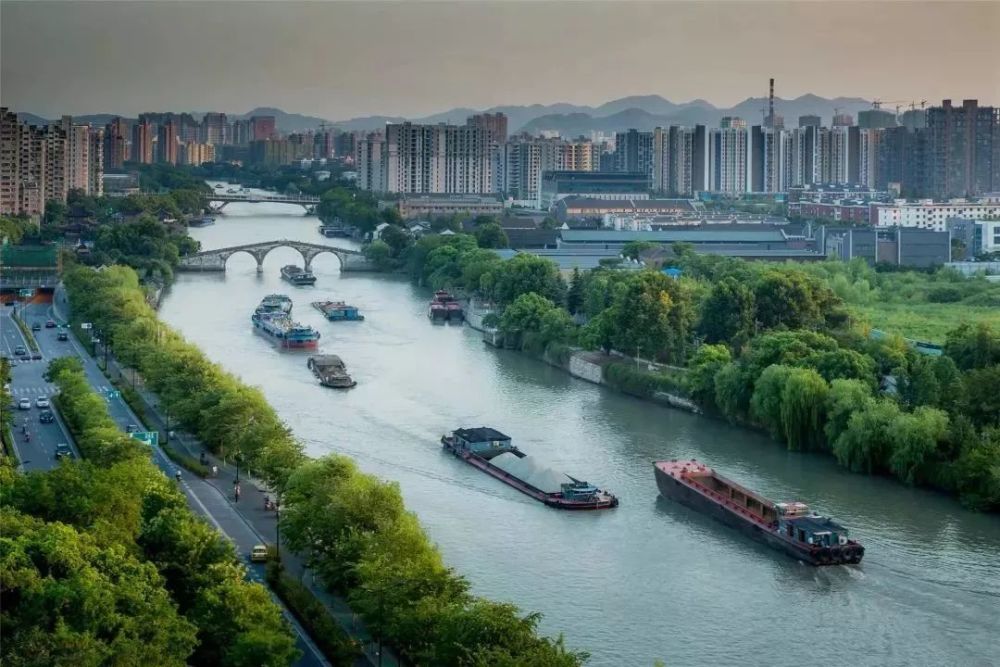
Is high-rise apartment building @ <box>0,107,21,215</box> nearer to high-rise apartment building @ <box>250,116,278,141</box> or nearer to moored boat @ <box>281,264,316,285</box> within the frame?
moored boat @ <box>281,264,316,285</box>

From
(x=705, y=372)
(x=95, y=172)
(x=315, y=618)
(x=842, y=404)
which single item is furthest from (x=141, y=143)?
(x=315, y=618)

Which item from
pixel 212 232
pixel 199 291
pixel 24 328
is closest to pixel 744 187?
pixel 212 232

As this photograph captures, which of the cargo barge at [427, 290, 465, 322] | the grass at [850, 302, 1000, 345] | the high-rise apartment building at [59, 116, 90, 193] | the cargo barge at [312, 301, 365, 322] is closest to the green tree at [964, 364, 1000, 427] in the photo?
the grass at [850, 302, 1000, 345]

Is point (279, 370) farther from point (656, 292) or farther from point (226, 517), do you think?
point (226, 517)

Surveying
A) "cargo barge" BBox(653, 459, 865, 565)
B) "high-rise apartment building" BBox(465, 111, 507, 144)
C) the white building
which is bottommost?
"cargo barge" BBox(653, 459, 865, 565)

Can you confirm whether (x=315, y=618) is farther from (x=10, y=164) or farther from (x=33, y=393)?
(x=10, y=164)

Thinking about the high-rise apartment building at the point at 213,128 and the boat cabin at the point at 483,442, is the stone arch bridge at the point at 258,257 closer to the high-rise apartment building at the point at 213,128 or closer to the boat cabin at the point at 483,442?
the boat cabin at the point at 483,442
